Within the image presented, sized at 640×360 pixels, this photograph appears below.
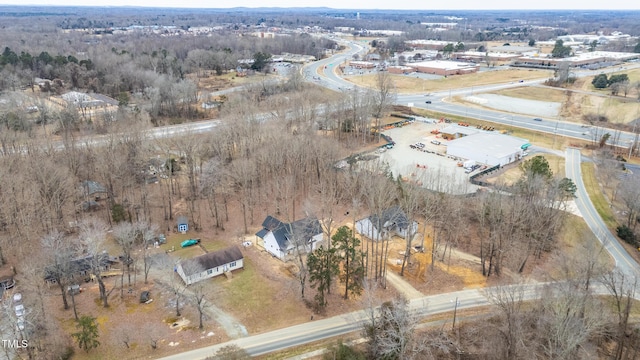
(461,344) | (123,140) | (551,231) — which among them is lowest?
(461,344)

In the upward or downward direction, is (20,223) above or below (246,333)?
above

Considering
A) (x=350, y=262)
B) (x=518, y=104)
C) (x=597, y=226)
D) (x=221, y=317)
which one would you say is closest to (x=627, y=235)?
(x=597, y=226)

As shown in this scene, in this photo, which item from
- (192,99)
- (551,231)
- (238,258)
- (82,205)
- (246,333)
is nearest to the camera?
(246,333)

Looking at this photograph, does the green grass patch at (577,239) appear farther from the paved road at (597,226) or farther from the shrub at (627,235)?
the shrub at (627,235)

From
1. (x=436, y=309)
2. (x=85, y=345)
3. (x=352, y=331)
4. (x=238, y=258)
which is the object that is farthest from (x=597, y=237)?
(x=85, y=345)

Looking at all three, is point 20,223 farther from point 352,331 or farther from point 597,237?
point 597,237

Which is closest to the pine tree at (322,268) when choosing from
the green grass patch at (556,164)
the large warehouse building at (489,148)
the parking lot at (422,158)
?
the parking lot at (422,158)

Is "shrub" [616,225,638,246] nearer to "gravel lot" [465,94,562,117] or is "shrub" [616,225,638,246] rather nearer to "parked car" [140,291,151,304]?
"parked car" [140,291,151,304]

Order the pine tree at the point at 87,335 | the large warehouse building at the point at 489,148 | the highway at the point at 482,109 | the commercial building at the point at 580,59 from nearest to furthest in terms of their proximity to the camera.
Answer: the pine tree at the point at 87,335 → the large warehouse building at the point at 489,148 → the highway at the point at 482,109 → the commercial building at the point at 580,59
